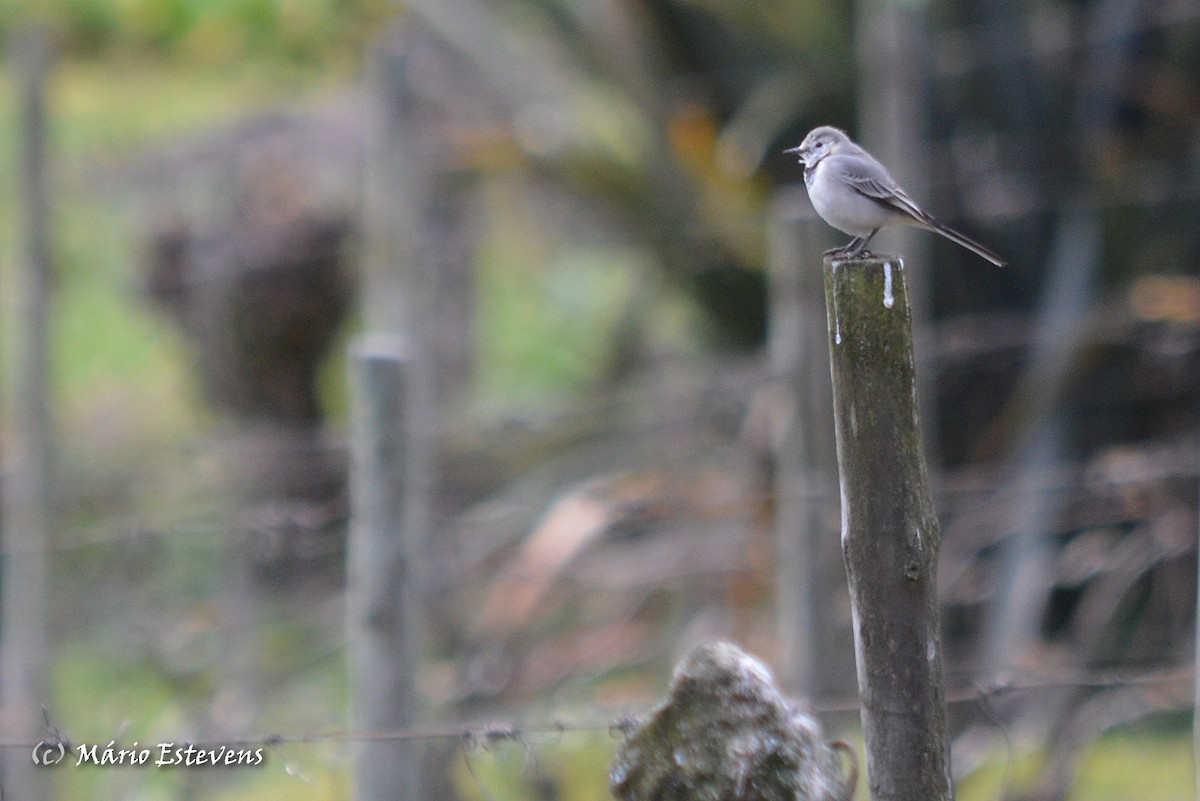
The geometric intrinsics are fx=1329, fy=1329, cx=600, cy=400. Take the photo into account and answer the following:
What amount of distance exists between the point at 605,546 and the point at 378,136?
7.04ft

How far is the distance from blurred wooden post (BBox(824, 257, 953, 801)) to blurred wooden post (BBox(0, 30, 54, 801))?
2.78 metres

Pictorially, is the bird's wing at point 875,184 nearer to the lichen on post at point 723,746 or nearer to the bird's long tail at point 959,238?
the bird's long tail at point 959,238

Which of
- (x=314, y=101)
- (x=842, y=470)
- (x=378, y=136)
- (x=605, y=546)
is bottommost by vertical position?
(x=605, y=546)

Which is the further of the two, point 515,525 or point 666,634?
point 515,525

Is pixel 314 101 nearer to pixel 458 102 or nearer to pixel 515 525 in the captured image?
pixel 458 102

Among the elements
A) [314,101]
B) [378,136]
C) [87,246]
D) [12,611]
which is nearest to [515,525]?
[378,136]

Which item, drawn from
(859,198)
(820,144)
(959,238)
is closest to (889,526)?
(959,238)

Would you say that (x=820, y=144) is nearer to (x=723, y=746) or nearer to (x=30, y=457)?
(x=723, y=746)

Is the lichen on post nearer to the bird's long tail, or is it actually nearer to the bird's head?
the bird's long tail

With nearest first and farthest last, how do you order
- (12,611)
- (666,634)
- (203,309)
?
(12,611) → (666,634) → (203,309)

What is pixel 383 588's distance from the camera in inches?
120

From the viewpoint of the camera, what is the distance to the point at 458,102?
6.85 metres

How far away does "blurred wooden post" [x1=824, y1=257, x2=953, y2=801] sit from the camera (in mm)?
1939

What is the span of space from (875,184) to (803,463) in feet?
4.16
